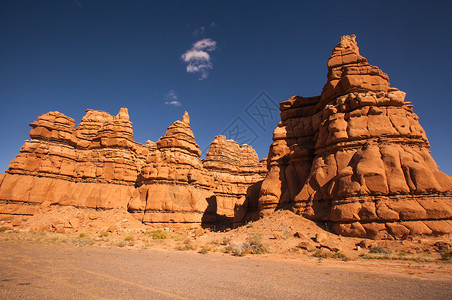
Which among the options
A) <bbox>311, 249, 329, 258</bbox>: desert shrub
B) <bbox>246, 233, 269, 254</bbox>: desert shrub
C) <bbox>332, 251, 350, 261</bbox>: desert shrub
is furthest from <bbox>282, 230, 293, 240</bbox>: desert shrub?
<bbox>332, 251, 350, 261</bbox>: desert shrub

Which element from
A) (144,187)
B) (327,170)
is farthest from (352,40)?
(144,187)

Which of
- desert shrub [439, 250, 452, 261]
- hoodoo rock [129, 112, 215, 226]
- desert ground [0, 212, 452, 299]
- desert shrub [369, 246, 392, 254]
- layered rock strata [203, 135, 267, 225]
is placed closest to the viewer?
desert ground [0, 212, 452, 299]

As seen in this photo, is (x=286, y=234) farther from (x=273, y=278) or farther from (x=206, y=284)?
(x=206, y=284)

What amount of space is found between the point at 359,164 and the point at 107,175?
30.2 metres

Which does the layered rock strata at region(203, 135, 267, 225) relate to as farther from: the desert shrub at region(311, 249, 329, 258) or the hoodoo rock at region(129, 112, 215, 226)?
the desert shrub at region(311, 249, 329, 258)

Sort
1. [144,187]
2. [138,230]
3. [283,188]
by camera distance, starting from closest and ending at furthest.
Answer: [283,188]
[138,230]
[144,187]

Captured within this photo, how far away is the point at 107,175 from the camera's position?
1208 inches

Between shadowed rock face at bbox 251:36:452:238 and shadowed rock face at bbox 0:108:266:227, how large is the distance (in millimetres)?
12598

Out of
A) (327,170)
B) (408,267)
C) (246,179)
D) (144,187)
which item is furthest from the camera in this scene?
(246,179)

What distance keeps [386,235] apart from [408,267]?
4.70m

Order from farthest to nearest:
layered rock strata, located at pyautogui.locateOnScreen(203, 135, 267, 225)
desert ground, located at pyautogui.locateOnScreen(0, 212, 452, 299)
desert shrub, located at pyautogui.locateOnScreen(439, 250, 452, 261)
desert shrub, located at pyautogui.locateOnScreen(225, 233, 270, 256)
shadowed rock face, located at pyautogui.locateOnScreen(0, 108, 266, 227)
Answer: layered rock strata, located at pyautogui.locateOnScreen(203, 135, 267, 225) → shadowed rock face, located at pyautogui.locateOnScreen(0, 108, 266, 227) → desert shrub, located at pyautogui.locateOnScreen(225, 233, 270, 256) → desert shrub, located at pyautogui.locateOnScreen(439, 250, 452, 261) → desert ground, located at pyautogui.locateOnScreen(0, 212, 452, 299)

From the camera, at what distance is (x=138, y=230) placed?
2578 centimetres

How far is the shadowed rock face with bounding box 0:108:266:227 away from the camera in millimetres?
27312

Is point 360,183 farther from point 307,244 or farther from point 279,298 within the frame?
point 279,298
